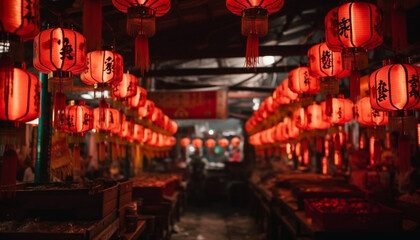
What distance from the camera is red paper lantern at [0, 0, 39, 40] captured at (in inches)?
162

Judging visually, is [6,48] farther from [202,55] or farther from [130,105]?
[202,55]

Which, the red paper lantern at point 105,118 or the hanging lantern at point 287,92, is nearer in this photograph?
the red paper lantern at point 105,118

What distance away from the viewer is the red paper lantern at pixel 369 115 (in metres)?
8.03

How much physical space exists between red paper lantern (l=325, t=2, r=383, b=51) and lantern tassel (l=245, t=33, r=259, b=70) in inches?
61.6

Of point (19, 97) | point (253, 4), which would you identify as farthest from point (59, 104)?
point (253, 4)

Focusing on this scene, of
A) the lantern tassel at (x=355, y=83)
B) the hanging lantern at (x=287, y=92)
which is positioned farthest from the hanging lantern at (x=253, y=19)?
the hanging lantern at (x=287, y=92)

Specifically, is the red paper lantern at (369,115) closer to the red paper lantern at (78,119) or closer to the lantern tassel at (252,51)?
the lantern tassel at (252,51)

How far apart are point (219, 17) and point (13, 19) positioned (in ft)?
28.0

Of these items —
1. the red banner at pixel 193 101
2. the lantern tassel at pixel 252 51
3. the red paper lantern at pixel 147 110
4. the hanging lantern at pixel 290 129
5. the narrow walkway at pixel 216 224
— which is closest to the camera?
the lantern tassel at pixel 252 51

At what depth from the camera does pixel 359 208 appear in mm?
7477

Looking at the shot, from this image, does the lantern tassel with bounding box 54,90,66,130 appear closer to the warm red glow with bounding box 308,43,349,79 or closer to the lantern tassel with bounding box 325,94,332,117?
the warm red glow with bounding box 308,43,349,79

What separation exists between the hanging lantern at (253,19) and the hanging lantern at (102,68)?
289 centimetres

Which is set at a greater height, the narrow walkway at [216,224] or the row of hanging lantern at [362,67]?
the row of hanging lantern at [362,67]

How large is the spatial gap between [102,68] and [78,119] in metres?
1.27
